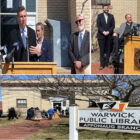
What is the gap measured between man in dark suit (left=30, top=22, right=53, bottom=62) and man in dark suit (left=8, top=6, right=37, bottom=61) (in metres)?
0.10

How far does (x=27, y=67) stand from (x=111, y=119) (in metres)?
2.40

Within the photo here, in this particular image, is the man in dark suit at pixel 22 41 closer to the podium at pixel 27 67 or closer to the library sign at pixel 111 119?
the podium at pixel 27 67

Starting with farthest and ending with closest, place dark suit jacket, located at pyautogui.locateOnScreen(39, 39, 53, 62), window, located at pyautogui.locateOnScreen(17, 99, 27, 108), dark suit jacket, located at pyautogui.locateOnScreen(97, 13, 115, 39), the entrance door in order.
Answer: window, located at pyautogui.locateOnScreen(17, 99, 27, 108)
the entrance door
dark suit jacket, located at pyautogui.locateOnScreen(39, 39, 53, 62)
dark suit jacket, located at pyautogui.locateOnScreen(97, 13, 115, 39)

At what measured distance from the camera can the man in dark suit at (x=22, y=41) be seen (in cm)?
1020

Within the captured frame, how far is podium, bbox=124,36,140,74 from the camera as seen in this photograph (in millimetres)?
9883

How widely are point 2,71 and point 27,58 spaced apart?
0.56 m

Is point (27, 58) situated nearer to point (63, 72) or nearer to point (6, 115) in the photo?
point (63, 72)

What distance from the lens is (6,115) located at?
22938mm

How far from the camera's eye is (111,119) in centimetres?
852

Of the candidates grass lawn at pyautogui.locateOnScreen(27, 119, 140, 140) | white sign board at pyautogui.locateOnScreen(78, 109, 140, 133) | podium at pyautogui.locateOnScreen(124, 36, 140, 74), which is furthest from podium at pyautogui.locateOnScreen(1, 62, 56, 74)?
grass lawn at pyautogui.locateOnScreen(27, 119, 140, 140)

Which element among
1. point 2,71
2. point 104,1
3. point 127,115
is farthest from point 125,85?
point 127,115

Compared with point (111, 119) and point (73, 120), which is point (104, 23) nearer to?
point (73, 120)

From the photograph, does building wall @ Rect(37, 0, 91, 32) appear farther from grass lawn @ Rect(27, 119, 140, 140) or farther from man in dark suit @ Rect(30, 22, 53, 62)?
grass lawn @ Rect(27, 119, 140, 140)

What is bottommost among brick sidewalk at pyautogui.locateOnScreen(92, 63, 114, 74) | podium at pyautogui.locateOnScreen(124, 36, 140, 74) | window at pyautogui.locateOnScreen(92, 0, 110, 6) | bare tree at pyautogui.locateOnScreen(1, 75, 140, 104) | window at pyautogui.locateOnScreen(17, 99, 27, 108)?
window at pyautogui.locateOnScreen(17, 99, 27, 108)
